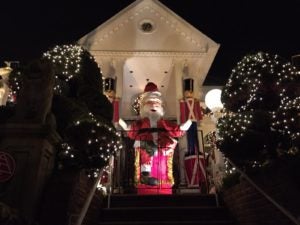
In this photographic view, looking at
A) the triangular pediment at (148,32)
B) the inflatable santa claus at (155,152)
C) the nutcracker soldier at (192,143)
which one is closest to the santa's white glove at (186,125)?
the inflatable santa claus at (155,152)

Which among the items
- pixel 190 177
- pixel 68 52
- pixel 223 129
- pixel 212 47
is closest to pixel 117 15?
pixel 212 47

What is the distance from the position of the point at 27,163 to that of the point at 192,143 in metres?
5.18

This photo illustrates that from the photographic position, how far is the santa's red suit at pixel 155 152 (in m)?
8.26

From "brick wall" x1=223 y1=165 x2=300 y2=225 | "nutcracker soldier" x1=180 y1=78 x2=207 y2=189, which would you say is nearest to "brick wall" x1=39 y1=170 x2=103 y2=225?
"brick wall" x1=223 y1=165 x2=300 y2=225

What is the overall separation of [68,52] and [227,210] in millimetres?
4319

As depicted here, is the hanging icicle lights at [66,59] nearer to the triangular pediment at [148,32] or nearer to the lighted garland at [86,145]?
the lighted garland at [86,145]

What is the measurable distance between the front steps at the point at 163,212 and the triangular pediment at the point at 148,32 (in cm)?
574

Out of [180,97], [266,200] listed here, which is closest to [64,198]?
[266,200]

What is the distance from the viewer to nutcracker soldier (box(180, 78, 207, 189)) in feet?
26.3

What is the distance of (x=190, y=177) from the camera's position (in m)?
8.06

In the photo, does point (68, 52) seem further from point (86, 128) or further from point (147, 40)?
point (147, 40)

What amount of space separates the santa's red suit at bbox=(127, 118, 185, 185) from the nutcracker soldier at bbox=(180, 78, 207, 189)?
0.49m

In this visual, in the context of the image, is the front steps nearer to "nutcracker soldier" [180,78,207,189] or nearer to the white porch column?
"nutcracker soldier" [180,78,207,189]

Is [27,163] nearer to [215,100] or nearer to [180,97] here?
[215,100]
